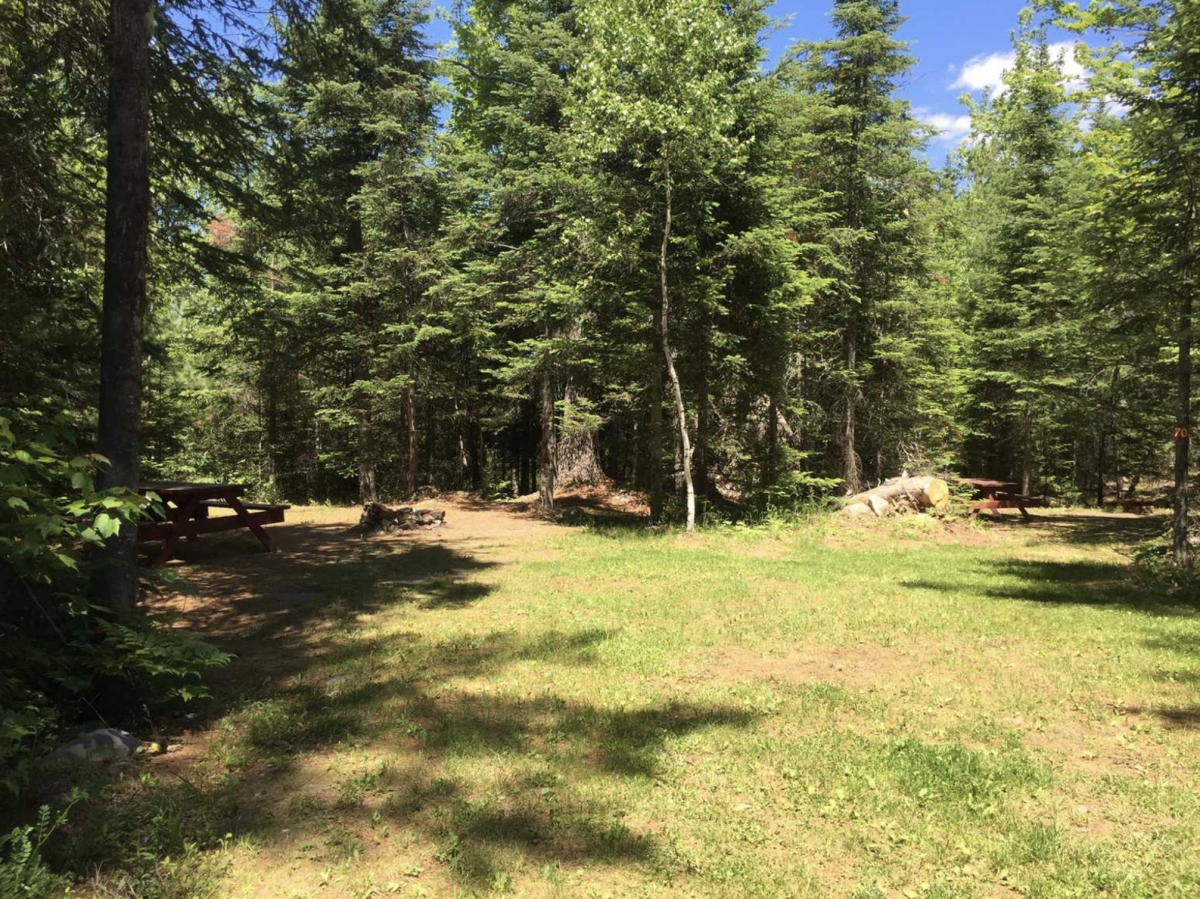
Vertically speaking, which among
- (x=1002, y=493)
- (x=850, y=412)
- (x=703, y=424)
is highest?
(x=850, y=412)

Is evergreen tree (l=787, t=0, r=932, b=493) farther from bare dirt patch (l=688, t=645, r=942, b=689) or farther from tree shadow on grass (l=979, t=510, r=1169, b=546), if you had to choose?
bare dirt patch (l=688, t=645, r=942, b=689)

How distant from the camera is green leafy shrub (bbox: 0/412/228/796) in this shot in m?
3.28

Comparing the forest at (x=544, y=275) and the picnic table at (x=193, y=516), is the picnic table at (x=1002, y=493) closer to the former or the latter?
the forest at (x=544, y=275)

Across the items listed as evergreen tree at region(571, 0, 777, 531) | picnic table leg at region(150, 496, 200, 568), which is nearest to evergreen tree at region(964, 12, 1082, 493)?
evergreen tree at region(571, 0, 777, 531)

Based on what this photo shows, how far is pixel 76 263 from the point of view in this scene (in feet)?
25.5

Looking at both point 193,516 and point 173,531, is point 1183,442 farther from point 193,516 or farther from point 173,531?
point 193,516

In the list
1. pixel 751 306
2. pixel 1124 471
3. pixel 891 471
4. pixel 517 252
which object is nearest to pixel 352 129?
pixel 517 252

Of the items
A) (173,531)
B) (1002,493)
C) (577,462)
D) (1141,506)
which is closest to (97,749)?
(173,531)

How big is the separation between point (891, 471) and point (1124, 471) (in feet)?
39.5

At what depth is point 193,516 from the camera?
1047 centimetres

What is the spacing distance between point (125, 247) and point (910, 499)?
15.8 m

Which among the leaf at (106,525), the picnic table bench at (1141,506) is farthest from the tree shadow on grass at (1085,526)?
the leaf at (106,525)

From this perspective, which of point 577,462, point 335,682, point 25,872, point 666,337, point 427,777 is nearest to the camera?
point 25,872

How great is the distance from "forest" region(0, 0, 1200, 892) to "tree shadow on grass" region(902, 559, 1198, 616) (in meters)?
1.41
